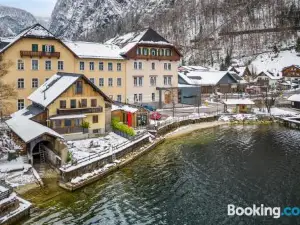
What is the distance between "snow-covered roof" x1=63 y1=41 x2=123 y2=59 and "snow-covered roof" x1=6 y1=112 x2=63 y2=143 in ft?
65.4

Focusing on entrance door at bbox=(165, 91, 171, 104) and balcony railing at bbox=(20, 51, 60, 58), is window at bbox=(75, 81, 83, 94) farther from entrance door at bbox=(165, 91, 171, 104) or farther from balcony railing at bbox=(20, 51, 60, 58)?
entrance door at bbox=(165, 91, 171, 104)

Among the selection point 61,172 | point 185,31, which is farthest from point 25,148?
point 185,31

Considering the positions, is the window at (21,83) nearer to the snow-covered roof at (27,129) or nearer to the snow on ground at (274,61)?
the snow-covered roof at (27,129)

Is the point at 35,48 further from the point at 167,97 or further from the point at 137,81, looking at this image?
the point at 167,97

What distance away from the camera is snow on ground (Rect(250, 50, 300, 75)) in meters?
132

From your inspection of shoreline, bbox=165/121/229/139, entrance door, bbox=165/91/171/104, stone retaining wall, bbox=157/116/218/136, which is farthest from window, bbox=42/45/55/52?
entrance door, bbox=165/91/171/104

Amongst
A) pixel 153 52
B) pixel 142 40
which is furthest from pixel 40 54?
pixel 153 52

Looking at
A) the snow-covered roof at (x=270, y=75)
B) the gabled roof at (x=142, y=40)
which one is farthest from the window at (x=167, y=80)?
the snow-covered roof at (x=270, y=75)

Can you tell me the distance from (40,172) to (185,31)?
6373 inches

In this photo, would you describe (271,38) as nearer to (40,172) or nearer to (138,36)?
(138,36)

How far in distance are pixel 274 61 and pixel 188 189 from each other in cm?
12405

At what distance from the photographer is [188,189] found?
26.7 metres

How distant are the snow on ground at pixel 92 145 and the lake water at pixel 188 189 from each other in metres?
3.91

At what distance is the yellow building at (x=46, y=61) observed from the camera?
4825cm
